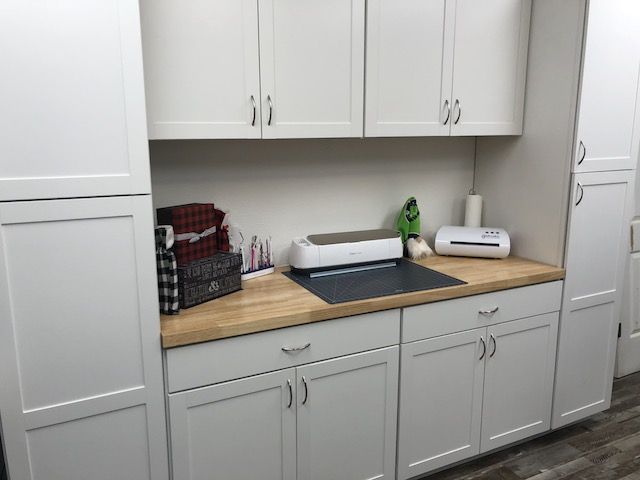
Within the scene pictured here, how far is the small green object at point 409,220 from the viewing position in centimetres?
258

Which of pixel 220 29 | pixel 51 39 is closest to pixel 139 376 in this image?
pixel 51 39

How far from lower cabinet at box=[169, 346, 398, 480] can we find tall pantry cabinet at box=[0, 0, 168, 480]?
177 millimetres

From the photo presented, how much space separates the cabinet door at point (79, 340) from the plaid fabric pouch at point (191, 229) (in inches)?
10.7

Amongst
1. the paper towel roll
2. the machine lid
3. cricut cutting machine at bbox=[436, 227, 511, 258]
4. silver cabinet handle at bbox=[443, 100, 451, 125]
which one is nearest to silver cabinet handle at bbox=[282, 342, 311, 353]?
the machine lid

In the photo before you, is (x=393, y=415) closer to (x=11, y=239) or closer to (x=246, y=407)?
(x=246, y=407)

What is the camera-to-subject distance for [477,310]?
217cm

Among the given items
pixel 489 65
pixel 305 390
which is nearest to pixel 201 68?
pixel 305 390

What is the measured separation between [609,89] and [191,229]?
6.16 ft

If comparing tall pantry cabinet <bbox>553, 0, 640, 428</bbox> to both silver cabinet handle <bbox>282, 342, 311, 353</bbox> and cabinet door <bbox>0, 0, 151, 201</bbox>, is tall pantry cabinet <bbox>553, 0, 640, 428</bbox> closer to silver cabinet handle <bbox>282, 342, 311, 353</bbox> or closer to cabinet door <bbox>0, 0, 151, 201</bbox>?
silver cabinet handle <bbox>282, 342, 311, 353</bbox>

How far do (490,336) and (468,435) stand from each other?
46 centimetres

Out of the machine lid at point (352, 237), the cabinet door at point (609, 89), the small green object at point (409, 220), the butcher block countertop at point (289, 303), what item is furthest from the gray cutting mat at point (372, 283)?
the cabinet door at point (609, 89)

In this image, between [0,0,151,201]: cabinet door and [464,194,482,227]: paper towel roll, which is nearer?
[0,0,151,201]: cabinet door

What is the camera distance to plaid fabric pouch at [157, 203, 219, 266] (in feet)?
6.07

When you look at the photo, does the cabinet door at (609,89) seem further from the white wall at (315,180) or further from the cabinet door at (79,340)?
the cabinet door at (79,340)
